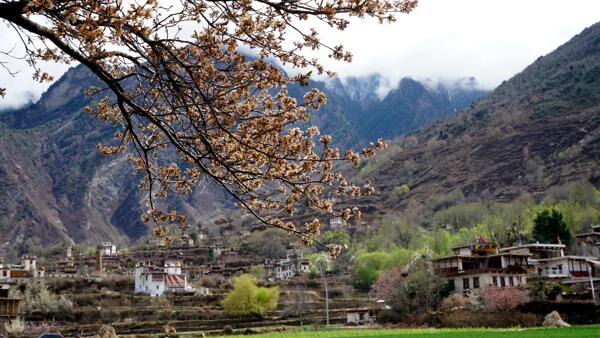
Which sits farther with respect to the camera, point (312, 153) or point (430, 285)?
point (430, 285)

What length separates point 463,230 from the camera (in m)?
92.4

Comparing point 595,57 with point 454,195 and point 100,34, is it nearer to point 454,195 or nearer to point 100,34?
point 454,195

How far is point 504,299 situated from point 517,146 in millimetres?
112552

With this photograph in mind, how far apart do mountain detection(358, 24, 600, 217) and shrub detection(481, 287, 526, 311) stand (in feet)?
230

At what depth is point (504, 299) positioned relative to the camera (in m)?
40.0

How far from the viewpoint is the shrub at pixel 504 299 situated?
39.0m

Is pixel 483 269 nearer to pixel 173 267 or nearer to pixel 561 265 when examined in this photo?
pixel 561 265

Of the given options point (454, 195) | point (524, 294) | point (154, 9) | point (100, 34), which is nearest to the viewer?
point (100, 34)

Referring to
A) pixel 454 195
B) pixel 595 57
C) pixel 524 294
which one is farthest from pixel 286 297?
pixel 595 57

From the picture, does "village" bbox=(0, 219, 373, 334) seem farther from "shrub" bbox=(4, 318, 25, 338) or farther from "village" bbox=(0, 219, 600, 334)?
"shrub" bbox=(4, 318, 25, 338)

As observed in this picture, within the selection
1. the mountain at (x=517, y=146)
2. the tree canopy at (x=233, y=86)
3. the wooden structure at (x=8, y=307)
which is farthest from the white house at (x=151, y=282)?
the tree canopy at (x=233, y=86)

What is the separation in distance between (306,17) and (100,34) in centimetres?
211

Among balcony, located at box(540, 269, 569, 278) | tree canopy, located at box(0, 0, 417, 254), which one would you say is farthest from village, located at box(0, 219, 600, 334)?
tree canopy, located at box(0, 0, 417, 254)

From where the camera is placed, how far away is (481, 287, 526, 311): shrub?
39000mm
